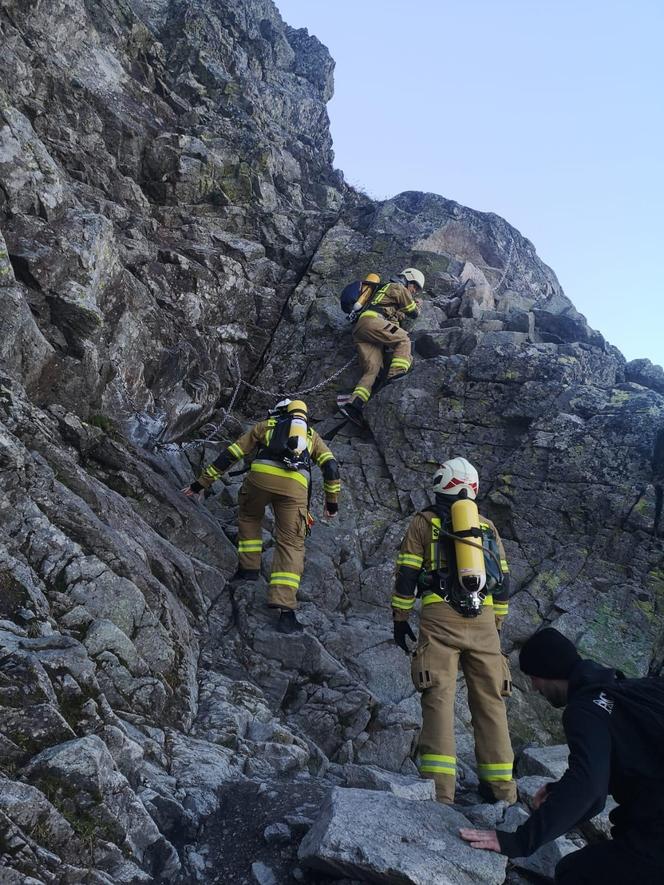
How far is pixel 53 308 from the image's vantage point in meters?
10.5

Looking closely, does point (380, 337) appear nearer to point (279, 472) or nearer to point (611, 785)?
point (279, 472)

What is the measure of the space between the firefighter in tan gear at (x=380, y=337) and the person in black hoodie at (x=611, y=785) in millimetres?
10120

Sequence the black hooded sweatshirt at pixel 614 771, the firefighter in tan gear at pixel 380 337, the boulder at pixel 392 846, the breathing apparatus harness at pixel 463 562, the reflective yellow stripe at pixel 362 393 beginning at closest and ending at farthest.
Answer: the black hooded sweatshirt at pixel 614 771 < the boulder at pixel 392 846 < the breathing apparatus harness at pixel 463 562 < the reflective yellow stripe at pixel 362 393 < the firefighter in tan gear at pixel 380 337

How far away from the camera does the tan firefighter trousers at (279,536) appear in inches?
345

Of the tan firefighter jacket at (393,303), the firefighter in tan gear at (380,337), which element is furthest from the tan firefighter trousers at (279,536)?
the tan firefighter jacket at (393,303)

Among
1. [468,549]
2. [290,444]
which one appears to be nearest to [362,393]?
[290,444]

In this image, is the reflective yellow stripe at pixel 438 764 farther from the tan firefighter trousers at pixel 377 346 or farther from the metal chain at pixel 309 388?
the metal chain at pixel 309 388

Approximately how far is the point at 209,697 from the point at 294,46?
3831 cm

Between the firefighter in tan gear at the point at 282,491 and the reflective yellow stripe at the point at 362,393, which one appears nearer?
the firefighter in tan gear at the point at 282,491

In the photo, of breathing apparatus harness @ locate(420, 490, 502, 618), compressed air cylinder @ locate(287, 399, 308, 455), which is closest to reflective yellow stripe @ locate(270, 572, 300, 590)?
compressed air cylinder @ locate(287, 399, 308, 455)

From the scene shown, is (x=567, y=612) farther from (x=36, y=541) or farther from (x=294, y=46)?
(x=294, y=46)

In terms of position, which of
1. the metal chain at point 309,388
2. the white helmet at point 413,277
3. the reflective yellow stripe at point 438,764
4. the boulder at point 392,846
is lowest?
the reflective yellow stripe at point 438,764

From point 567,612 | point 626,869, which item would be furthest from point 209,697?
point 567,612

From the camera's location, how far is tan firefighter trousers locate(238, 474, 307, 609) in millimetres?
8773
